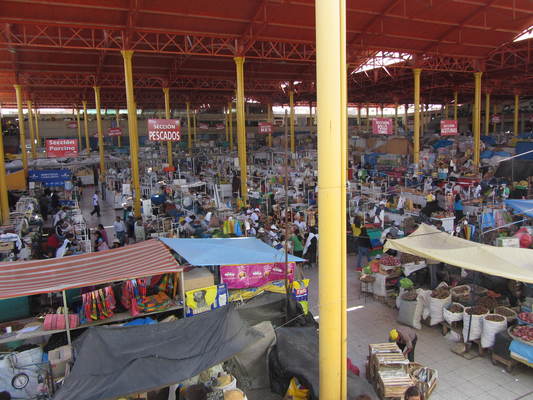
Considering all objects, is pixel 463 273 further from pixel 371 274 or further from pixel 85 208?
pixel 85 208

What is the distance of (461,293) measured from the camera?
8539 millimetres

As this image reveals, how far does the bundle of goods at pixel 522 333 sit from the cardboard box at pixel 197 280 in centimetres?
499

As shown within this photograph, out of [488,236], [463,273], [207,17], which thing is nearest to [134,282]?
[463,273]

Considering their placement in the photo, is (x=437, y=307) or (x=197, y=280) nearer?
(x=197, y=280)

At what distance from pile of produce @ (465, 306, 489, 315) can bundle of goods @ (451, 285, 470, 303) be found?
800mm

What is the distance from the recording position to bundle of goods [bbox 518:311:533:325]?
692 centimetres

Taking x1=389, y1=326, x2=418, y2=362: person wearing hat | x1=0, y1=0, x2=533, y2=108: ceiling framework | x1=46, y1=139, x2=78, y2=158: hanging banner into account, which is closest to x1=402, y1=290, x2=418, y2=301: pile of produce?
x1=389, y1=326, x2=418, y2=362: person wearing hat

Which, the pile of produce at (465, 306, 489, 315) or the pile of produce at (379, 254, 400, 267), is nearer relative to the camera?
the pile of produce at (465, 306, 489, 315)

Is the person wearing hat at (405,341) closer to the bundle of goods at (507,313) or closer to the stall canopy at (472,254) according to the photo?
the stall canopy at (472,254)

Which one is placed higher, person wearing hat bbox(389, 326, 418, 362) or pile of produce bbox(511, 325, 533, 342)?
pile of produce bbox(511, 325, 533, 342)

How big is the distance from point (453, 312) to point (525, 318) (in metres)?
1.12

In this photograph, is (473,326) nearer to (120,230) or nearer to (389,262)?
(389,262)

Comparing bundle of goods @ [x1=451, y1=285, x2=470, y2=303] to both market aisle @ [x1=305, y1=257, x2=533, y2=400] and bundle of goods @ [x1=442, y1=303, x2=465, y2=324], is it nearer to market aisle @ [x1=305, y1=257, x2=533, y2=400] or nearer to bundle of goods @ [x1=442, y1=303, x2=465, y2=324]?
bundle of goods @ [x1=442, y1=303, x2=465, y2=324]

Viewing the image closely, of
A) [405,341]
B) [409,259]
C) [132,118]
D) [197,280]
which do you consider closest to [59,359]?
[197,280]
